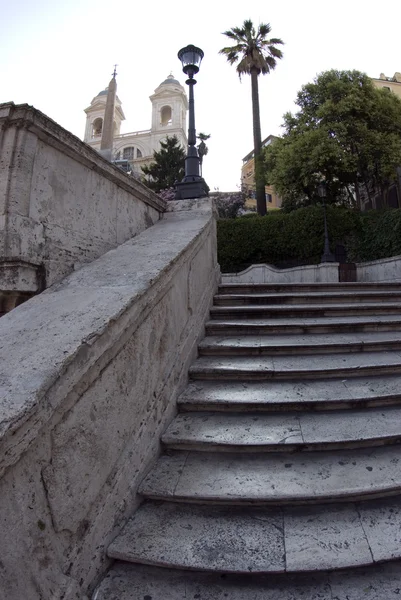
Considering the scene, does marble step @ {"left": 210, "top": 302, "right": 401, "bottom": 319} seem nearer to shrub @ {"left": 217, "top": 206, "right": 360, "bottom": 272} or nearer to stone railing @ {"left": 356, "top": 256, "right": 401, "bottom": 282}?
stone railing @ {"left": 356, "top": 256, "right": 401, "bottom": 282}

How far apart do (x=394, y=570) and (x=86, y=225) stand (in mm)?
2720

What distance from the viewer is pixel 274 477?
2.00 m

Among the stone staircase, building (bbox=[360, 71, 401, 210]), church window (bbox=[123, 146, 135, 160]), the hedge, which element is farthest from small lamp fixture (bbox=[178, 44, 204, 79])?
church window (bbox=[123, 146, 135, 160])

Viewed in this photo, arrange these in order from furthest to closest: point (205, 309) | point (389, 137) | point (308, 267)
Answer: point (389, 137) → point (308, 267) → point (205, 309)

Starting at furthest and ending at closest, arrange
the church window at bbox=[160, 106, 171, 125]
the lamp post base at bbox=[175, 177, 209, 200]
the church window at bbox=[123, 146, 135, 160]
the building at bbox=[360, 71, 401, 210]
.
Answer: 1. the church window at bbox=[160, 106, 171, 125]
2. the church window at bbox=[123, 146, 135, 160]
3. the building at bbox=[360, 71, 401, 210]
4. the lamp post base at bbox=[175, 177, 209, 200]

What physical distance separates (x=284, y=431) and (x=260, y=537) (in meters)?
0.73

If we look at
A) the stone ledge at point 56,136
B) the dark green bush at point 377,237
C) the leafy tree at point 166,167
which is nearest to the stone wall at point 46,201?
the stone ledge at point 56,136

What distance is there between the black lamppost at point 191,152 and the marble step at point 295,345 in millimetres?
2507

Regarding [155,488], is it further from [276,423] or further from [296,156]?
[296,156]

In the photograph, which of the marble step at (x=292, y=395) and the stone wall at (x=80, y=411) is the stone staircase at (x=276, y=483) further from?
the stone wall at (x=80, y=411)

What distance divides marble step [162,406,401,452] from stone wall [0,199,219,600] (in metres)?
0.20

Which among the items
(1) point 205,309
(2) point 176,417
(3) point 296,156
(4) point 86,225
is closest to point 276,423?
(2) point 176,417

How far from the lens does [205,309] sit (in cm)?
382

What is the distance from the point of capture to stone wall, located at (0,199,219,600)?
4.05ft
